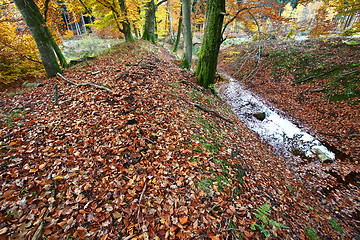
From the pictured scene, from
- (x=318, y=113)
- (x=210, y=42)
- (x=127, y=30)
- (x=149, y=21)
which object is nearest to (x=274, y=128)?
(x=318, y=113)

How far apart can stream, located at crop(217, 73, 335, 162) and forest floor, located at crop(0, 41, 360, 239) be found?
90cm

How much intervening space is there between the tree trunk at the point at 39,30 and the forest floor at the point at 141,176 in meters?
1.02

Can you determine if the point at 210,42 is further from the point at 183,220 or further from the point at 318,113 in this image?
the point at 318,113

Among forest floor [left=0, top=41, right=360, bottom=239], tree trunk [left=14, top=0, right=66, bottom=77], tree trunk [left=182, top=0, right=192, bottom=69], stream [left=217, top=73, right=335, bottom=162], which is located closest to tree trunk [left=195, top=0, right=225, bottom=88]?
tree trunk [left=182, top=0, right=192, bottom=69]

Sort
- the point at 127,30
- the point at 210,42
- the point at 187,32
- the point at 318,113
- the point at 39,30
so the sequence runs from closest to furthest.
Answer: the point at 39,30, the point at 210,42, the point at 318,113, the point at 187,32, the point at 127,30

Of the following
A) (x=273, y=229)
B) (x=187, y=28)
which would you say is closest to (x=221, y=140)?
(x=273, y=229)

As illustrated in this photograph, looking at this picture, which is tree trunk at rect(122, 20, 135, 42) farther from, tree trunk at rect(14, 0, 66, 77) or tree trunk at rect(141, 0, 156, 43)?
tree trunk at rect(14, 0, 66, 77)

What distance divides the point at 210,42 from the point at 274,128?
603cm

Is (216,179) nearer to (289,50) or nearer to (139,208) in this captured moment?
(139,208)

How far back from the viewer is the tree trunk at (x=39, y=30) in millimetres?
5793

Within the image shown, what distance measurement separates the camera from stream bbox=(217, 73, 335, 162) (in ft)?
22.2

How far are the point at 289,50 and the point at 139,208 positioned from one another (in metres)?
19.2

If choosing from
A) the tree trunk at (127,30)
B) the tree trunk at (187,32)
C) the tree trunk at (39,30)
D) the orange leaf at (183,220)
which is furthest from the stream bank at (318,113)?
the tree trunk at (127,30)

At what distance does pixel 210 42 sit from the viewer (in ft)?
23.8
